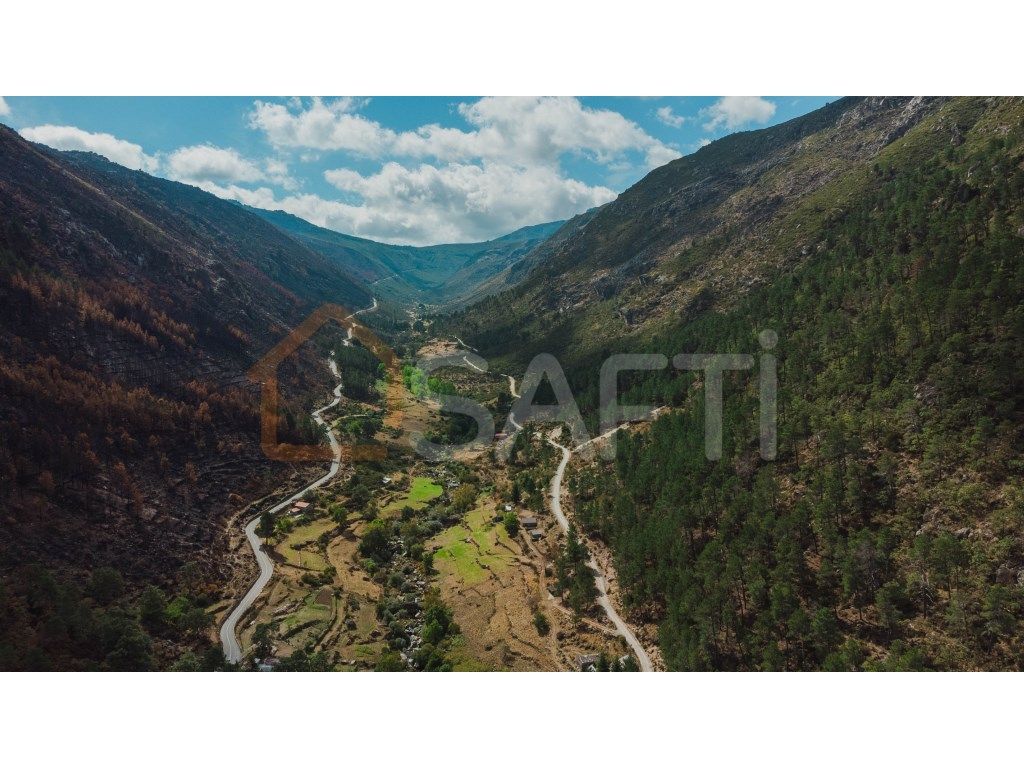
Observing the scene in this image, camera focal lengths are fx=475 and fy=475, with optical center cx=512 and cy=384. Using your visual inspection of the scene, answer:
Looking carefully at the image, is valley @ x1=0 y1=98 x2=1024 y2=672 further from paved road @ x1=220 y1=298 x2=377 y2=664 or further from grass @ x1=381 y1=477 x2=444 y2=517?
grass @ x1=381 y1=477 x2=444 y2=517

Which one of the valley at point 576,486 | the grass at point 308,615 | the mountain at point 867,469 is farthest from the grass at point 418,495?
the mountain at point 867,469

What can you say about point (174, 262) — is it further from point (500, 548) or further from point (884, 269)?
point (884, 269)

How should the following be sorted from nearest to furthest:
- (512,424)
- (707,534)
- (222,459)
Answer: (707,534), (222,459), (512,424)

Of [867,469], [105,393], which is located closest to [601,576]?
[867,469]

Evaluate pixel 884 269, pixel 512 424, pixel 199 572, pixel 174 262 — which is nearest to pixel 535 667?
pixel 199 572

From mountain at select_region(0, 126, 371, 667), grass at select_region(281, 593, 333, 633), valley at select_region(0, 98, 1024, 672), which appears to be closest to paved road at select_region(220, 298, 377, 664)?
valley at select_region(0, 98, 1024, 672)
